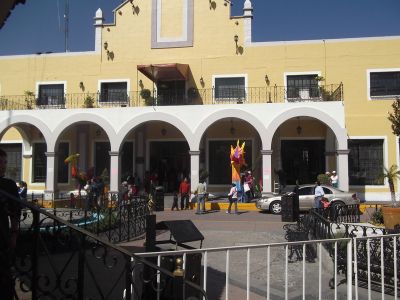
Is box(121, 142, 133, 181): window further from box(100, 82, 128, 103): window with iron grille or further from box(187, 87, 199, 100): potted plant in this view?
box(187, 87, 199, 100): potted plant

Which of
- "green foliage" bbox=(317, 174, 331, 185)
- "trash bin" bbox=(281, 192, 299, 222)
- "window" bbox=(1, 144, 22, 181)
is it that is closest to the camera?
"trash bin" bbox=(281, 192, 299, 222)

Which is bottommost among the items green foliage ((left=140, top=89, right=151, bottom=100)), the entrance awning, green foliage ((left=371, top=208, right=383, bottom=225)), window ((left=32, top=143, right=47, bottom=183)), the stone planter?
green foliage ((left=371, top=208, right=383, bottom=225))

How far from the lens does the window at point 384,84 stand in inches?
891

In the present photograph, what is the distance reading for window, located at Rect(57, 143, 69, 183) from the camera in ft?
86.0

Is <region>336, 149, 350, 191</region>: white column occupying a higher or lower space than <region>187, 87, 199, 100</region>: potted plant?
lower

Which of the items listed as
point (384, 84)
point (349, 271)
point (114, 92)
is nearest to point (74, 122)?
point (114, 92)

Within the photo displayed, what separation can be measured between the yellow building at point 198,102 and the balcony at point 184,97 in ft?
0.21

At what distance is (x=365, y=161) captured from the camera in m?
22.7

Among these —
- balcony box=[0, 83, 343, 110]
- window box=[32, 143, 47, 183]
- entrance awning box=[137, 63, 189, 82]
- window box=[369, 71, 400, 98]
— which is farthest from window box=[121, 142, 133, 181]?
window box=[369, 71, 400, 98]

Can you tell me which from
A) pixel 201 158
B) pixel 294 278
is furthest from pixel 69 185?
pixel 294 278

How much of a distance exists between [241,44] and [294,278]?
19209 mm

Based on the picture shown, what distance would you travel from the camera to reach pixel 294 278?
7.62 metres

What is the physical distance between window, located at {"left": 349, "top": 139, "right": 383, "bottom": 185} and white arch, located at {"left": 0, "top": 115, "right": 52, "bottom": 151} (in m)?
16.8

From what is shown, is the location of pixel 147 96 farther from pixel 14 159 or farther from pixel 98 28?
pixel 14 159
